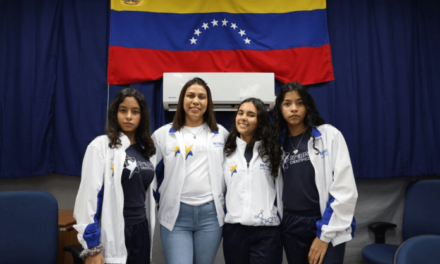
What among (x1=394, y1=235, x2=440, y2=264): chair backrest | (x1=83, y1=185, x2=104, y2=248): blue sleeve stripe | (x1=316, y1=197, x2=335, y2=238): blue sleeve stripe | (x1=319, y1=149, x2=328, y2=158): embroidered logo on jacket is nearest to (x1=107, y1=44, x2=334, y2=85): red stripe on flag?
(x1=319, y1=149, x2=328, y2=158): embroidered logo on jacket

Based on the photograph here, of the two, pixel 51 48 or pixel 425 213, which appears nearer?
pixel 425 213

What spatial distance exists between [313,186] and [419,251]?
553 mm

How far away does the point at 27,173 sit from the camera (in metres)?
2.69

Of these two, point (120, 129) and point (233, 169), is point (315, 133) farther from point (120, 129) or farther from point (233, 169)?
point (120, 129)

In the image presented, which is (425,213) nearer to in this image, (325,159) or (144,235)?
(325,159)

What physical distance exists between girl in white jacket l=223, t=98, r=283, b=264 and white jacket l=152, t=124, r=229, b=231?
0.18 feet

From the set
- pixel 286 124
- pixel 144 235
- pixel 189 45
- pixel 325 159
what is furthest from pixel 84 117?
pixel 325 159

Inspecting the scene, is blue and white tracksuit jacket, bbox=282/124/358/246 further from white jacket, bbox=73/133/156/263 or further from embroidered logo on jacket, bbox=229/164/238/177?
white jacket, bbox=73/133/156/263

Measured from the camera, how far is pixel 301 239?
160 cm

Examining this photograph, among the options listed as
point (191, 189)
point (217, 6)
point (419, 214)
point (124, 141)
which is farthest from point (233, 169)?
point (419, 214)

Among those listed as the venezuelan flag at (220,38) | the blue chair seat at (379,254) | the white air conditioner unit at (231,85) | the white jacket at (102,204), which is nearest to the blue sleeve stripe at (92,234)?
the white jacket at (102,204)

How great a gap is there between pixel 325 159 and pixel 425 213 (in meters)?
1.62

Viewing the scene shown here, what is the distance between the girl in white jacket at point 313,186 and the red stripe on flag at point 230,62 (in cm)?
109

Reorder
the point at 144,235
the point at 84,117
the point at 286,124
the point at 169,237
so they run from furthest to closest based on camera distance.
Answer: the point at 84,117 → the point at 286,124 → the point at 169,237 → the point at 144,235
